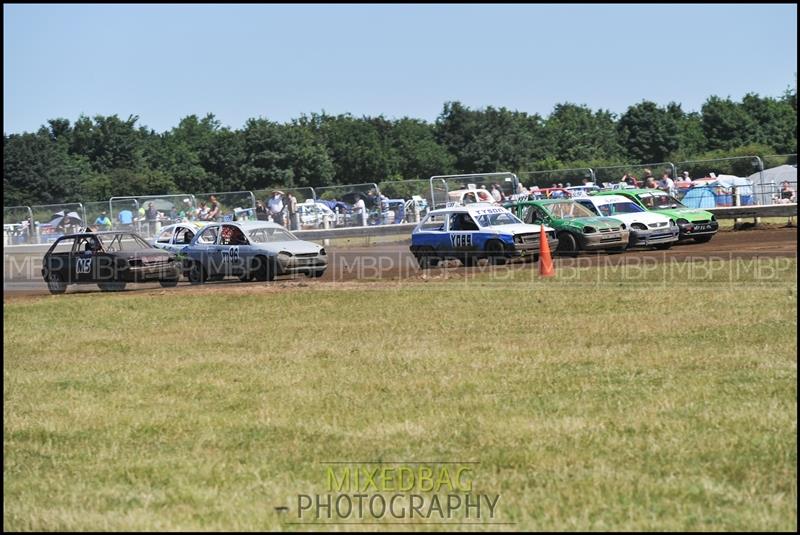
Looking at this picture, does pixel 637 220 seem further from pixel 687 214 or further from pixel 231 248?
pixel 231 248

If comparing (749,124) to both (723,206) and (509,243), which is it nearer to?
(723,206)

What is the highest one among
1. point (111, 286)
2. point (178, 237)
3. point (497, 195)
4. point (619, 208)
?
point (497, 195)

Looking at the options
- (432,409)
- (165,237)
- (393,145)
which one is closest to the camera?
(432,409)

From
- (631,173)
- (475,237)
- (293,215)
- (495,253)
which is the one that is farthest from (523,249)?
(631,173)

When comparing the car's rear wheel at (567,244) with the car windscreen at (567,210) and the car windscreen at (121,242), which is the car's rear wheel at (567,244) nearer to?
the car windscreen at (567,210)

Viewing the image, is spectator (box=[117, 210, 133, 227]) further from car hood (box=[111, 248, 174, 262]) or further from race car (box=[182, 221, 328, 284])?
car hood (box=[111, 248, 174, 262])

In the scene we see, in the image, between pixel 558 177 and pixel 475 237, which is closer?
pixel 475 237

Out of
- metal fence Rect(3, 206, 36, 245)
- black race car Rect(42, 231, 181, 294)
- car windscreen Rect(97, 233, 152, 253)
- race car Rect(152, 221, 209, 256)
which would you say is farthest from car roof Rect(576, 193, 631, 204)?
metal fence Rect(3, 206, 36, 245)

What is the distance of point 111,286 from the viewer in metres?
23.2

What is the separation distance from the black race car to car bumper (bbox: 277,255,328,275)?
223 centimetres

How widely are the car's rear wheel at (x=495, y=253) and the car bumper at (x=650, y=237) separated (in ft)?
11.0

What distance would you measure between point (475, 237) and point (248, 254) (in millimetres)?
4859

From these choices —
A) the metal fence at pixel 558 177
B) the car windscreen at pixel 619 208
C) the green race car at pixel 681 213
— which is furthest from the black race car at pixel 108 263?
the metal fence at pixel 558 177

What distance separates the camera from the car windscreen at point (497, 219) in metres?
24.0
